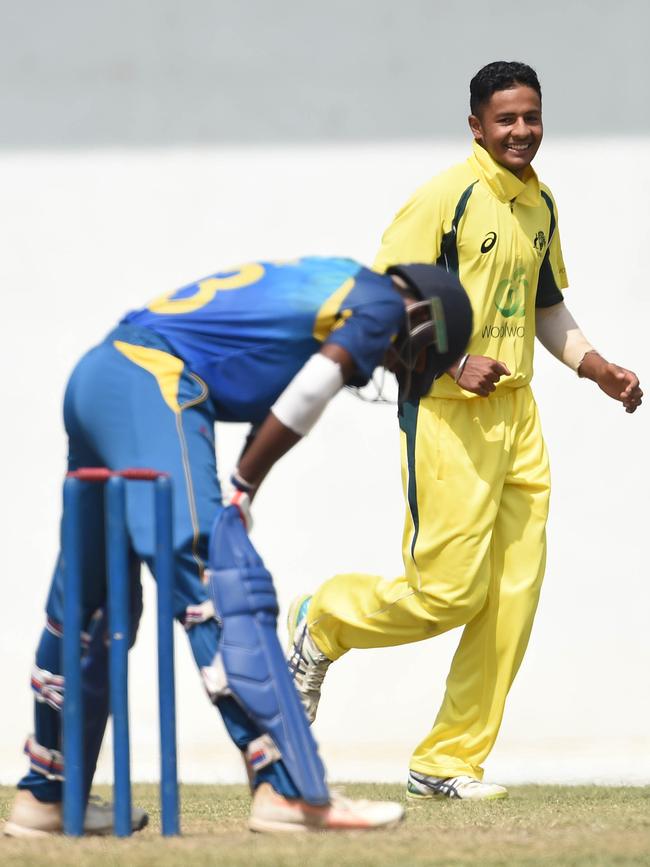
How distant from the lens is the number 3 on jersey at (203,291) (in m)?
4.04

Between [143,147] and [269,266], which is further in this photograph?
[143,147]

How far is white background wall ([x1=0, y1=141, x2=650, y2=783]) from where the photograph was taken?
24.7 feet

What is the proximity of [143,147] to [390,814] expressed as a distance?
171 inches

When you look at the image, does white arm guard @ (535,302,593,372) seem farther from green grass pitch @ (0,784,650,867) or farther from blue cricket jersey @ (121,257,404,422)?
blue cricket jersey @ (121,257,404,422)

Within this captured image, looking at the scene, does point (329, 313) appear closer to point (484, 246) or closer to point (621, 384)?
point (484, 246)

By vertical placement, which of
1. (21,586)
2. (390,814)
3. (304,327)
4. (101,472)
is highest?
(304,327)

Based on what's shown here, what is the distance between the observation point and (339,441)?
758 cm

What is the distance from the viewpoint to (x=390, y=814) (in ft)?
12.7

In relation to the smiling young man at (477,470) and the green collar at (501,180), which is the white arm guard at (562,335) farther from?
the green collar at (501,180)

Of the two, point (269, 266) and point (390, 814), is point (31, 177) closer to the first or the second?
point (269, 266)

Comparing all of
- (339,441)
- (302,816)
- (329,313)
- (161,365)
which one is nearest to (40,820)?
(302,816)

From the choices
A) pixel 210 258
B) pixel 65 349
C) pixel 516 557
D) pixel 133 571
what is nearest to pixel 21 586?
pixel 65 349

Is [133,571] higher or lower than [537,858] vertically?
higher

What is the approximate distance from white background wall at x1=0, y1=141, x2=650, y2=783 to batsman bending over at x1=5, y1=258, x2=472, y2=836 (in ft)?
11.0
